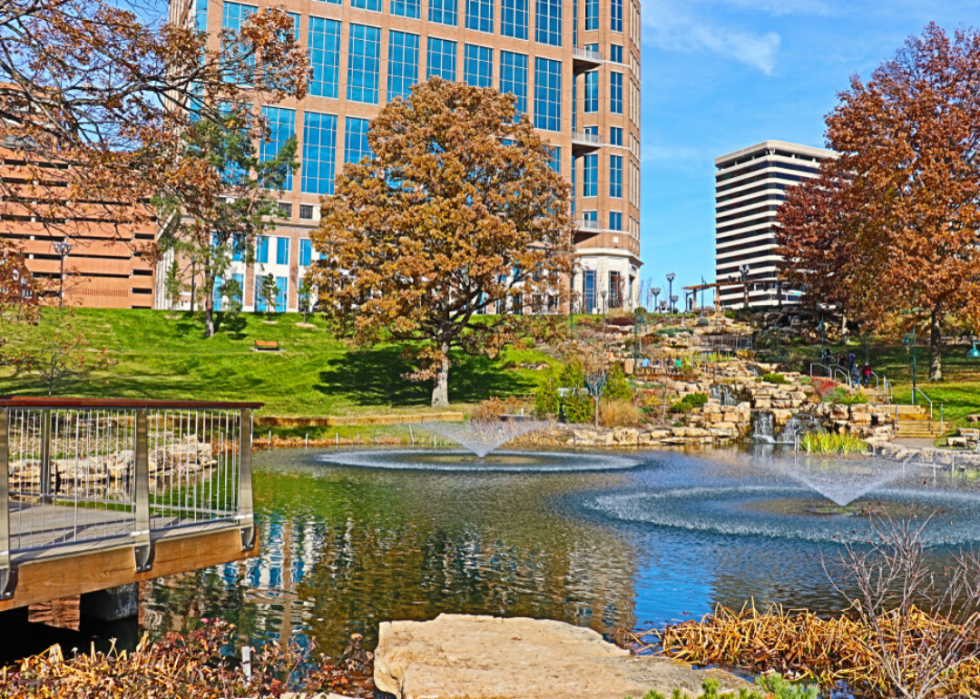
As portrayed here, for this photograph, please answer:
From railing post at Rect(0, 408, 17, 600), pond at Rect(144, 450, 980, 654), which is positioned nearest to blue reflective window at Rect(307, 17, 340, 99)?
pond at Rect(144, 450, 980, 654)

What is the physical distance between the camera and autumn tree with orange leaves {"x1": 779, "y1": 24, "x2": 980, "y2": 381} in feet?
121

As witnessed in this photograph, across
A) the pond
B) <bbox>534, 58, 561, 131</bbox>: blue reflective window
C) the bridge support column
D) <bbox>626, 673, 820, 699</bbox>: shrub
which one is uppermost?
<bbox>534, 58, 561, 131</bbox>: blue reflective window

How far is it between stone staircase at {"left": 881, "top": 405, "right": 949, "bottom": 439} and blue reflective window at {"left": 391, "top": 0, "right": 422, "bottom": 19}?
54214 mm

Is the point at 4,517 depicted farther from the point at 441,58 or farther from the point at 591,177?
the point at 591,177

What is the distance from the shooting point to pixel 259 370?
42750 millimetres

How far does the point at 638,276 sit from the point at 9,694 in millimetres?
82362

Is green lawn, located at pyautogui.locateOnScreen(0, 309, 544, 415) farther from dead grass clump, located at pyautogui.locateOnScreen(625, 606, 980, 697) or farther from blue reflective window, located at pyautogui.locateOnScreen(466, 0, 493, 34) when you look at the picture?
blue reflective window, located at pyautogui.locateOnScreen(466, 0, 493, 34)

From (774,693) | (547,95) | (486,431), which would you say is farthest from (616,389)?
(547,95)

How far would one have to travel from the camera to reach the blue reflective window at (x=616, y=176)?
79125mm

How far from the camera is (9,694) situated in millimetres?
5285

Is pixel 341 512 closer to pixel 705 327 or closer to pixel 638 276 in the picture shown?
pixel 705 327

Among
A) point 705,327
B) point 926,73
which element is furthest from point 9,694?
point 705,327

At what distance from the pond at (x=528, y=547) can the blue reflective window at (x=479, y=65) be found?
5810 cm

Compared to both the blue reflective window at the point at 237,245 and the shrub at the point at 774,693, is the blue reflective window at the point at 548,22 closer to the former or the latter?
the blue reflective window at the point at 237,245
